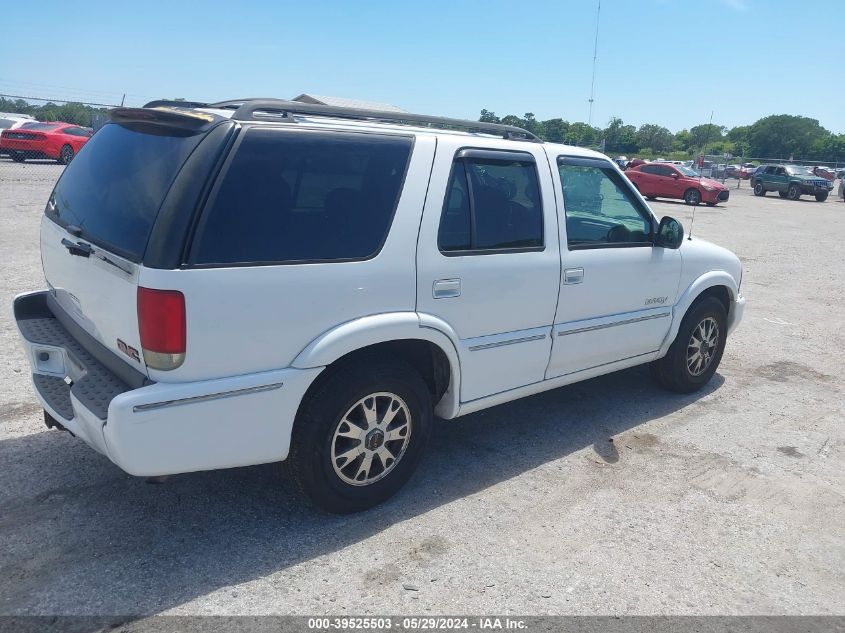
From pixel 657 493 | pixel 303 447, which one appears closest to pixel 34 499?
pixel 303 447

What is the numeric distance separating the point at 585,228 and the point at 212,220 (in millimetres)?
2452

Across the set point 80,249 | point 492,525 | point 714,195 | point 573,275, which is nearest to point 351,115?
point 80,249

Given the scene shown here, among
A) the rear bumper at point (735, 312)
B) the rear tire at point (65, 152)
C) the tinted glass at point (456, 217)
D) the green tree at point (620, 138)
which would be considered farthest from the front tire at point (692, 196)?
the green tree at point (620, 138)

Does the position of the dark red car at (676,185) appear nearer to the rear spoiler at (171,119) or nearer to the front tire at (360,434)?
the front tire at (360,434)

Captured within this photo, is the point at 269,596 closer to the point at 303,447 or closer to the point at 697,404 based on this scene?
the point at 303,447

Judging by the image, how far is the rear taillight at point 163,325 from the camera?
9.08ft

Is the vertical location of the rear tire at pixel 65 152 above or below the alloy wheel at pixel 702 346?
above

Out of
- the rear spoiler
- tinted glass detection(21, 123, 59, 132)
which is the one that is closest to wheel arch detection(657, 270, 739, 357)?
the rear spoiler

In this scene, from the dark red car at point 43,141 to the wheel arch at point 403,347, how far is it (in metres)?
20.6

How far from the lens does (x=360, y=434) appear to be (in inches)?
136

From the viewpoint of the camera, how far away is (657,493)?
4.01 metres

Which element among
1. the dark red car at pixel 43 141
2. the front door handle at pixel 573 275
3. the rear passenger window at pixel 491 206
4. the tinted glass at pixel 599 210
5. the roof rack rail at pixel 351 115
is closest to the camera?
the roof rack rail at pixel 351 115

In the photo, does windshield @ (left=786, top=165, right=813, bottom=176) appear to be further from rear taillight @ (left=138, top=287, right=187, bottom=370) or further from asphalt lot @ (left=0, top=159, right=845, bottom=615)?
rear taillight @ (left=138, top=287, right=187, bottom=370)

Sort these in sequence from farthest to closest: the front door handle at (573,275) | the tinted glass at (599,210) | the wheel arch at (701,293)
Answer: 1. the wheel arch at (701,293)
2. the tinted glass at (599,210)
3. the front door handle at (573,275)
